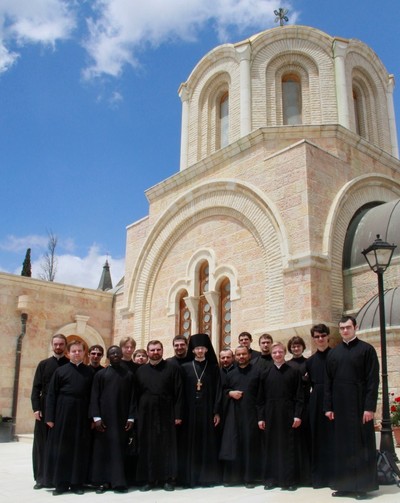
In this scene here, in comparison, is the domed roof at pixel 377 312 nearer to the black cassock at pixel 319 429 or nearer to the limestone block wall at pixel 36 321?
the black cassock at pixel 319 429

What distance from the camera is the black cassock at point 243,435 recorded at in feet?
19.1

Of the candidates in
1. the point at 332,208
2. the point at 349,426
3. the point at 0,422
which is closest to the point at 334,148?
the point at 332,208

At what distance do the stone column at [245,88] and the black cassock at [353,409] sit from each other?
351 inches

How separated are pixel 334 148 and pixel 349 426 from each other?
8.04 metres

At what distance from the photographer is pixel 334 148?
1192cm

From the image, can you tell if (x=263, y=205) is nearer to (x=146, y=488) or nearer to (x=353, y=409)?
(x=353, y=409)

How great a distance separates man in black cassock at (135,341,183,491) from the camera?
18.9ft

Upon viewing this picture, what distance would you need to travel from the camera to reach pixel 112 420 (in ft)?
19.2

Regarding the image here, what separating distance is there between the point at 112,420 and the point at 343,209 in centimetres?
722

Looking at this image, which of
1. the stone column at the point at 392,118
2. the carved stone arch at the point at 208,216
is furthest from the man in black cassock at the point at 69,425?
the stone column at the point at 392,118

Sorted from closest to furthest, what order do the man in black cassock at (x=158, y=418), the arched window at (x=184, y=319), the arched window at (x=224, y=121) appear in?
the man in black cassock at (x=158, y=418)
the arched window at (x=184, y=319)
the arched window at (x=224, y=121)

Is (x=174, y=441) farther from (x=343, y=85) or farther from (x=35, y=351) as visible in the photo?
(x=343, y=85)

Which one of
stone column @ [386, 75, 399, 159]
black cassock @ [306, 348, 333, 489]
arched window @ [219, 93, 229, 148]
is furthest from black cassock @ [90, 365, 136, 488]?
stone column @ [386, 75, 399, 159]

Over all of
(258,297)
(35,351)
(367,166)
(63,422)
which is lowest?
(63,422)
